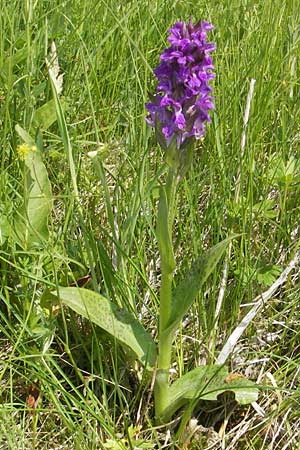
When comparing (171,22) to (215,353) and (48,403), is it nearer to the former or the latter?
(215,353)

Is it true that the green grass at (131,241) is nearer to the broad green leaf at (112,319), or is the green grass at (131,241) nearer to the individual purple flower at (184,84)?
the broad green leaf at (112,319)

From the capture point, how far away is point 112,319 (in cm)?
120

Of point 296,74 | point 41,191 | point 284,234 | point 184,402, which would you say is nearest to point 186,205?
point 284,234

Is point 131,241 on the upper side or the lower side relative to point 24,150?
lower

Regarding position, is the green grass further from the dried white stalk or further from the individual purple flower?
the individual purple flower

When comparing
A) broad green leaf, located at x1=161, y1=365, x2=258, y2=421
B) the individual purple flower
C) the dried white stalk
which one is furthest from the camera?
the dried white stalk

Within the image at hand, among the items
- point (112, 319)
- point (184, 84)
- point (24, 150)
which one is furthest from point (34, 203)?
point (184, 84)

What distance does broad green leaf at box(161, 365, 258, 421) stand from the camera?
1.19m

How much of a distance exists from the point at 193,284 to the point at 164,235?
0.12 metres

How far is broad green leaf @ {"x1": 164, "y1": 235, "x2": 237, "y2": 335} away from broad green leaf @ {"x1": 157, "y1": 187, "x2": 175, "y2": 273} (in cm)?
5

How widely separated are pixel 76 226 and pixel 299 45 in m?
0.97

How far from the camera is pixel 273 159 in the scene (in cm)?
159

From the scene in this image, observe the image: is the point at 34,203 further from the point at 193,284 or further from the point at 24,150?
the point at 193,284

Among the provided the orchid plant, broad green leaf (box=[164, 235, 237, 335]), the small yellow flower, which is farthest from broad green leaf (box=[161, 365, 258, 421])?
the small yellow flower
